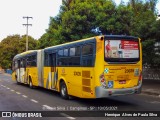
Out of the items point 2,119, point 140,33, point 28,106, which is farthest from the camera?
point 140,33

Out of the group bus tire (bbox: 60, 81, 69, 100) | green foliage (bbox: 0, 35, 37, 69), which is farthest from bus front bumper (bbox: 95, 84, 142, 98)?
green foliage (bbox: 0, 35, 37, 69)

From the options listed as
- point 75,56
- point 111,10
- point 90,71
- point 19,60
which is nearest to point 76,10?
point 111,10

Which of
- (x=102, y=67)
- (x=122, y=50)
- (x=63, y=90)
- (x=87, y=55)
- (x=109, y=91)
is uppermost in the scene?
(x=122, y=50)

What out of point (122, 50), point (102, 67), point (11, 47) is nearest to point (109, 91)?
point (102, 67)

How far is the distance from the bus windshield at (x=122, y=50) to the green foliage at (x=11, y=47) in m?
64.3

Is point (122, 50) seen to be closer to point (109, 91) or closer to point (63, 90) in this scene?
point (109, 91)

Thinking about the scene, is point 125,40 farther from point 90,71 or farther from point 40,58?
point 40,58

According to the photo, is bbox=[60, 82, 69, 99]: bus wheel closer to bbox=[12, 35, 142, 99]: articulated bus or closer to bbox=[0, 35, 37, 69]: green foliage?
bbox=[12, 35, 142, 99]: articulated bus

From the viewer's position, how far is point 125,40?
13.3m

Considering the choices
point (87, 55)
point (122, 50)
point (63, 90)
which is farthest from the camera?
point (63, 90)

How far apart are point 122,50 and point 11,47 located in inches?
2616

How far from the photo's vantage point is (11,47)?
7694 centimetres

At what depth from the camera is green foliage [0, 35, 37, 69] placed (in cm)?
7712

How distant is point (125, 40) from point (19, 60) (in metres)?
16.2
